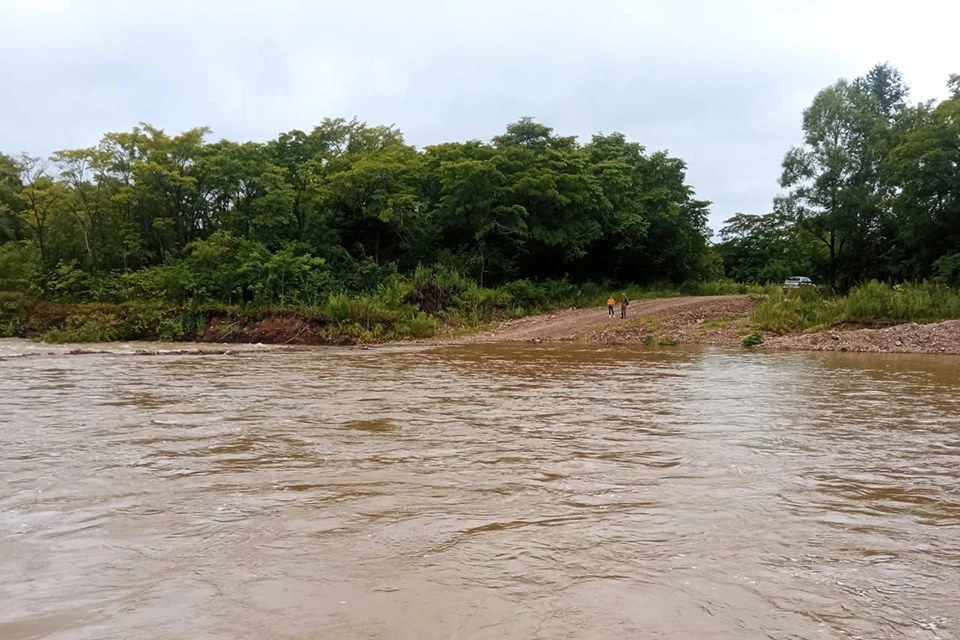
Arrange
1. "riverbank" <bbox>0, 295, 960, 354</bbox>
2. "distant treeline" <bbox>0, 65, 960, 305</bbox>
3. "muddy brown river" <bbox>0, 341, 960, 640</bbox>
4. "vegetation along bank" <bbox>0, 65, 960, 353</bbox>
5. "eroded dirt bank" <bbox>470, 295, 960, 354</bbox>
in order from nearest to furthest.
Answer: "muddy brown river" <bbox>0, 341, 960, 640</bbox> < "eroded dirt bank" <bbox>470, 295, 960, 354</bbox> < "riverbank" <bbox>0, 295, 960, 354</bbox> < "vegetation along bank" <bbox>0, 65, 960, 353</bbox> < "distant treeline" <bbox>0, 65, 960, 305</bbox>

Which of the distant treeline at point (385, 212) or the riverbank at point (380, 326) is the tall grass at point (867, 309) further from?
the distant treeline at point (385, 212)

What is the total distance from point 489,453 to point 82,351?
18928mm

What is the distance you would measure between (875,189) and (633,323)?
18.4 m

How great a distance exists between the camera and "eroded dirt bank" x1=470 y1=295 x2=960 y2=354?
2003 centimetres

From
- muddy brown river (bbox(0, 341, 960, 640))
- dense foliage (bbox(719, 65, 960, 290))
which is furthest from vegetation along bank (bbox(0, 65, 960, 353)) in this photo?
muddy brown river (bbox(0, 341, 960, 640))

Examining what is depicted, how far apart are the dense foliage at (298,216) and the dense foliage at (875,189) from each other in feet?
30.6

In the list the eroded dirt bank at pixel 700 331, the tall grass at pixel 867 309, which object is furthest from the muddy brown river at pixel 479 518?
the tall grass at pixel 867 309

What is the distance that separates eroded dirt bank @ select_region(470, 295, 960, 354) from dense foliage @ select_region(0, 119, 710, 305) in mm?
6032

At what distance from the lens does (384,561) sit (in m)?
4.07

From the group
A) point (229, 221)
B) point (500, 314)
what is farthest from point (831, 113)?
point (229, 221)

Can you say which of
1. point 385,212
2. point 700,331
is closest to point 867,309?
point 700,331

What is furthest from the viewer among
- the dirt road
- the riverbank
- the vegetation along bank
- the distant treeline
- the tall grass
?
the distant treeline

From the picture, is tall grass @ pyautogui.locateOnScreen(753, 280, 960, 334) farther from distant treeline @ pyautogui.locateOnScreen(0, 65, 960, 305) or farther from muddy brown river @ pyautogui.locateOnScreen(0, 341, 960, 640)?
muddy brown river @ pyautogui.locateOnScreen(0, 341, 960, 640)

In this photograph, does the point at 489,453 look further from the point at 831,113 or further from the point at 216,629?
the point at 831,113
